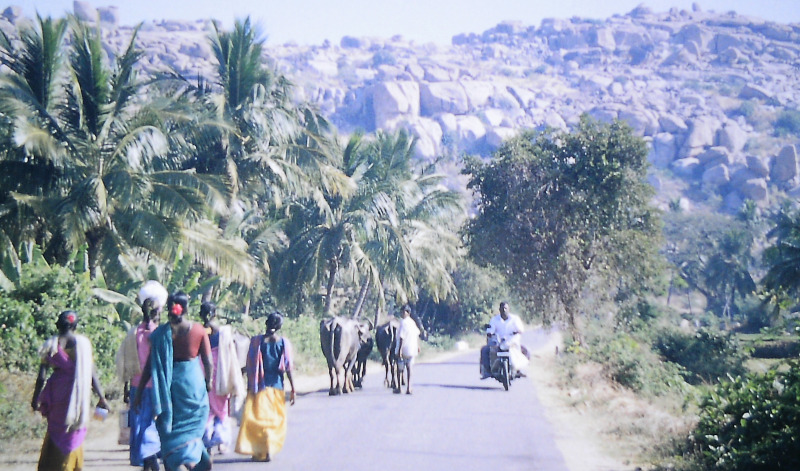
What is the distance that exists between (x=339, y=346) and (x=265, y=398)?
6.25m

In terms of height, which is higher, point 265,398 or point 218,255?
point 218,255

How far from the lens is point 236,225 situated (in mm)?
20266

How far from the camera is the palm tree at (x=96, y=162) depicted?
13391mm

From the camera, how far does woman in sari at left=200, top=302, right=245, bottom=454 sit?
27.8ft

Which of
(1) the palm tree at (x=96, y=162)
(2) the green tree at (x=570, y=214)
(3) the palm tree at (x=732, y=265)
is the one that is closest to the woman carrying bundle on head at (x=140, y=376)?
(1) the palm tree at (x=96, y=162)

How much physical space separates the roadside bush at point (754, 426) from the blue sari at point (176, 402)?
5578 mm

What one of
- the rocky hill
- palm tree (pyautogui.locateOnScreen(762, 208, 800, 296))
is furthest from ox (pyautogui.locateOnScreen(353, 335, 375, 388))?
the rocky hill

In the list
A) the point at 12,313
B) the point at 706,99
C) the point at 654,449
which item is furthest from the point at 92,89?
the point at 706,99

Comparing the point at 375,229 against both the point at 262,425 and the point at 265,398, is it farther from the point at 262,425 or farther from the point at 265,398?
the point at 262,425

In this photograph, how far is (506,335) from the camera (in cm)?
1584

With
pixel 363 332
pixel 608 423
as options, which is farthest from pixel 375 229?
pixel 608 423

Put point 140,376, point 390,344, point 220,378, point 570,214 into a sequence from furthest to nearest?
point 570,214
point 390,344
point 220,378
point 140,376

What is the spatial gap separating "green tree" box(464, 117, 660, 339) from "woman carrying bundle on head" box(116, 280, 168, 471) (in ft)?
63.1

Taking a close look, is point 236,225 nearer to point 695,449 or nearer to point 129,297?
point 129,297
